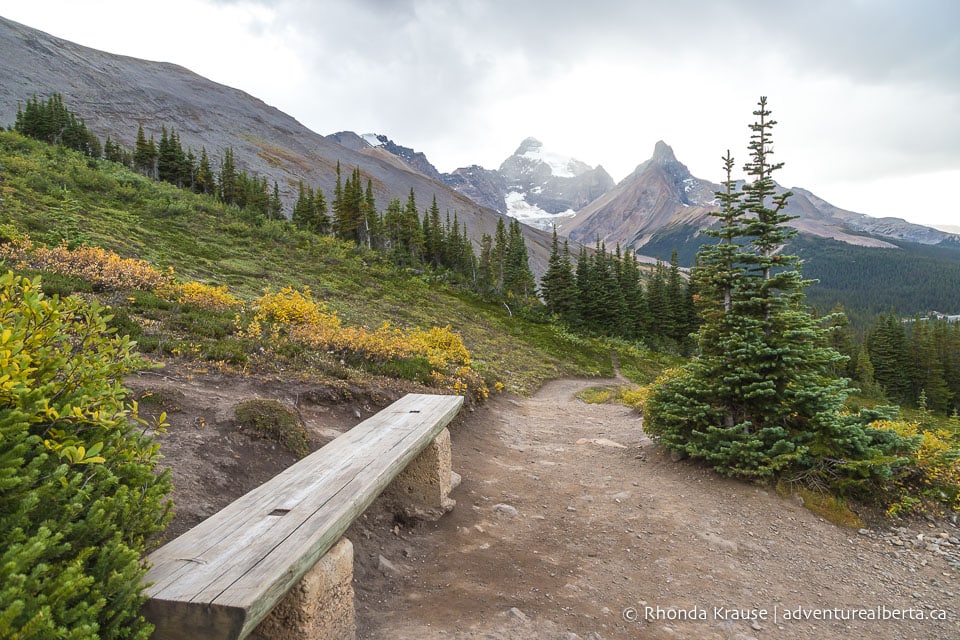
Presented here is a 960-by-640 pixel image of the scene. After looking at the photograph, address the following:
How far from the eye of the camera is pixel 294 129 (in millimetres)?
122875

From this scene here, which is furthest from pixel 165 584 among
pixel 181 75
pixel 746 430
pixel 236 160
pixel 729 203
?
pixel 181 75

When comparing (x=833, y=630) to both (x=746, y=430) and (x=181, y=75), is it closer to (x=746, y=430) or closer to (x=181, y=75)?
(x=746, y=430)

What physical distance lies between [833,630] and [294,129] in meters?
142

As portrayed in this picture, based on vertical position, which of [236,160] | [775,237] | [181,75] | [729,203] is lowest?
[775,237]

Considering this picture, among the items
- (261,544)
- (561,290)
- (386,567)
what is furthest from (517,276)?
(261,544)

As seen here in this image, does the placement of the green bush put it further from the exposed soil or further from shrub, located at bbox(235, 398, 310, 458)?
shrub, located at bbox(235, 398, 310, 458)

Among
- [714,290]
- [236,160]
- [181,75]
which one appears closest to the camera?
[714,290]

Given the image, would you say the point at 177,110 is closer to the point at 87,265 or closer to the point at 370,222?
the point at 370,222

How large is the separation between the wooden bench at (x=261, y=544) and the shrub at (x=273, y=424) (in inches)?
55.1

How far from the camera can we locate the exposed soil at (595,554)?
11.8 feet

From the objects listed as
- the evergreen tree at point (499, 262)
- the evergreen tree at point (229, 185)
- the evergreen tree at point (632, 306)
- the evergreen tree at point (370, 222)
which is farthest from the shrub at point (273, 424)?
the evergreen tree at point (229, 185)

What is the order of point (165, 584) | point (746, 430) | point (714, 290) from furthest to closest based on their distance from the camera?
point (714, 290), point (746, 430), point (165, 584)

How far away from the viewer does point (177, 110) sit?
9050cm

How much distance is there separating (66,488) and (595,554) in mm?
4355
